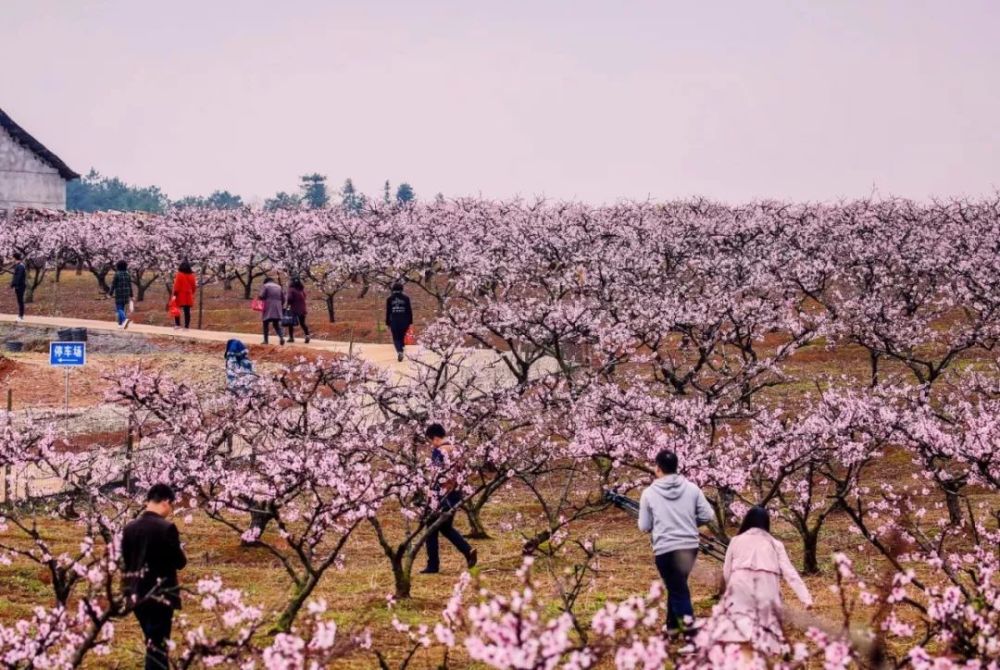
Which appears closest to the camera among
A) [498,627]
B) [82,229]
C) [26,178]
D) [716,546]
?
[498,627]

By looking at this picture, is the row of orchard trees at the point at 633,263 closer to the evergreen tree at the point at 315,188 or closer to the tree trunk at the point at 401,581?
the tree trunk at the point at 401,581

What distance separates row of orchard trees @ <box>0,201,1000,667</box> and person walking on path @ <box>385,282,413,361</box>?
2.16m

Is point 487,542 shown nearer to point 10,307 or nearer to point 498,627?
point 498,627

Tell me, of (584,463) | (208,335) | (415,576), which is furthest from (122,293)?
(415,576)

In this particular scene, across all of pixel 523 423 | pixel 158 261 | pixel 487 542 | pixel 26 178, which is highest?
pixel 26 178

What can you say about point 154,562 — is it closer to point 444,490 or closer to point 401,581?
point 401,581

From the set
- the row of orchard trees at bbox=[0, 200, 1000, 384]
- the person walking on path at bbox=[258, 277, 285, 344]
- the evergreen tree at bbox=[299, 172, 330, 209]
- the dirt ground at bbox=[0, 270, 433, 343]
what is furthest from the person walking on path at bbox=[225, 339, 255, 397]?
the evergreen tree at bbox=[299, 172, 330, 209]

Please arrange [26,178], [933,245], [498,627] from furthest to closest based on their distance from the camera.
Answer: [26,178] → [933,245] → [498,627]

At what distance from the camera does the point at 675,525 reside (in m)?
11.5

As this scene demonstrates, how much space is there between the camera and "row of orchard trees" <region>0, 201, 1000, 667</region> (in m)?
8.23

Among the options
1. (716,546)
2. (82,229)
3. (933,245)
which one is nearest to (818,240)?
(933,245)

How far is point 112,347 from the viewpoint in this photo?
4347 cm

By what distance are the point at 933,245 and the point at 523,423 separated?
109ft

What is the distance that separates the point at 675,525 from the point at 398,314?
22470 mm
